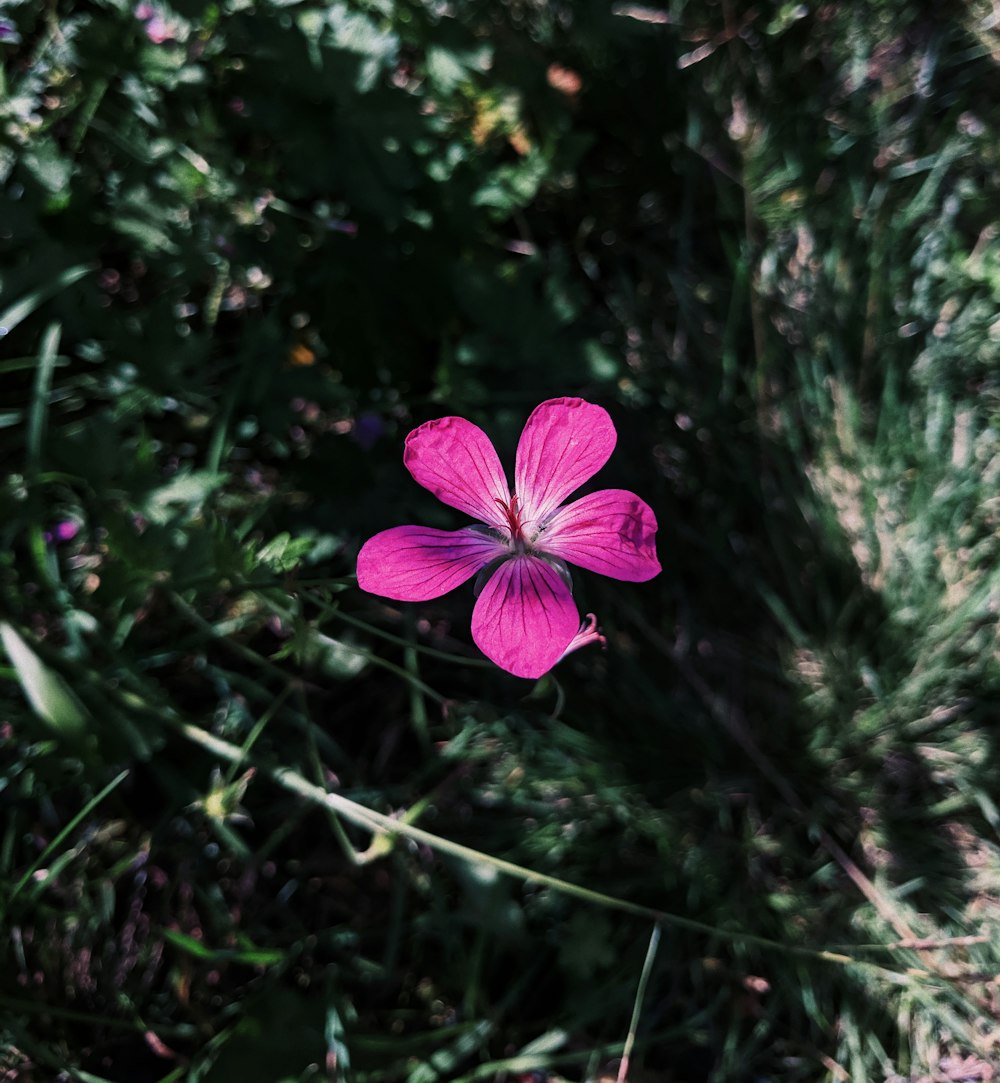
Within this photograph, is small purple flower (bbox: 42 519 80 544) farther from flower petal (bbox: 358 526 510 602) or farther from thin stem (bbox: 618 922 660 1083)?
thin stem (bbox: 618 922 660 1083)

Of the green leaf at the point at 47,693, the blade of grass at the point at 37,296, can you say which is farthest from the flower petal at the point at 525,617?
the blade of grass at the point at 37,296

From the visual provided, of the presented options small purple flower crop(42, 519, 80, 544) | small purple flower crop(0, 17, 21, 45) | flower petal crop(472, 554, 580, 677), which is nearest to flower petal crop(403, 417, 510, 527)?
flower petal crop(472, 554, 580, 677)

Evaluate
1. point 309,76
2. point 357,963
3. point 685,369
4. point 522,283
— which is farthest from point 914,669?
point 309,76

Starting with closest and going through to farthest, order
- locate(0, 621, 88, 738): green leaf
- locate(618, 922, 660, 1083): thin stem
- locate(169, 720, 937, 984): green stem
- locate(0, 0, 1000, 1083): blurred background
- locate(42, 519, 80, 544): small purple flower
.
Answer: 1. locate(169, 720, 937, 984): green stem
2. locate(0, 621, 88, 738): green leaf
3. locate(618, 922, 660, 1083): thin stem
4. locate(0, 0, 1000, 1083): blurred background
5. locate(42, 519, 80, 544): small purple flower

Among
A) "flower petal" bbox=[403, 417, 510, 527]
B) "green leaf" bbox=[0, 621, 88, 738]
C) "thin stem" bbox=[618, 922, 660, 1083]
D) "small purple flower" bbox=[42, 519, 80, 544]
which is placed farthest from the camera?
"small purple flower" bbox=[42, 519, 80, 544]

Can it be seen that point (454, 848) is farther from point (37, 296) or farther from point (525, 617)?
point (37, 296)

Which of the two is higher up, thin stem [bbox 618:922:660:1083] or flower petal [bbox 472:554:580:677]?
flower petal [bbox 472:554:580:677]
